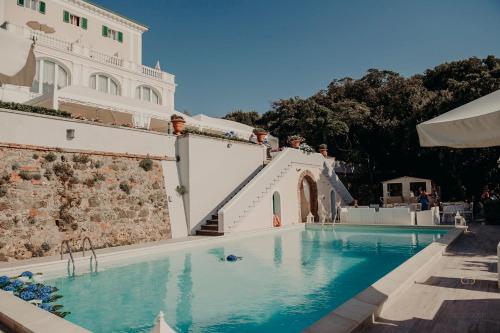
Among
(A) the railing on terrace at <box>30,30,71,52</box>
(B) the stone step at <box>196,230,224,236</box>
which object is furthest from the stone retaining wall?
(A) the railing on terrace at <box>30,30,71,52</box>

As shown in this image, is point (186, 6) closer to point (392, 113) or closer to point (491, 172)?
point (392, 113)

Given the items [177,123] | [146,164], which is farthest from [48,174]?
[177,123]

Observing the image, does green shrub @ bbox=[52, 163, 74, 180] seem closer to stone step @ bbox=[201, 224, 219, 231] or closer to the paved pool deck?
stone step @ bbox=[201, 224, 219, 231]

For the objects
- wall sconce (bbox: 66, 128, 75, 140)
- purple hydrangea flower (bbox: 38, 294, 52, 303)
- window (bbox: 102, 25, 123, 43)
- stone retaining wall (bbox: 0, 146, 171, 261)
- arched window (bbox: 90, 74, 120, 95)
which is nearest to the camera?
purple hydrangea flower (bbox: 38, 294, 52, 303)

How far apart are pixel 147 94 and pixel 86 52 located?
4697 millimetres

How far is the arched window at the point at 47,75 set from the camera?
58.5 ft

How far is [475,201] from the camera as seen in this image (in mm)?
21875

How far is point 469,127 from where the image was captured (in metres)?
3.45

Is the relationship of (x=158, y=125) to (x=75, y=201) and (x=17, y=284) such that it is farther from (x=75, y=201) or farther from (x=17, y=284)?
(x=17, y=284)

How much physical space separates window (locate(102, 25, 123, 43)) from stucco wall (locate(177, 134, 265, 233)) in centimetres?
1426

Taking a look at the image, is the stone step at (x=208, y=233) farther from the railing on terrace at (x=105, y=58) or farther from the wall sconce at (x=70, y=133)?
the railing on terrace at (x=105, y=58)

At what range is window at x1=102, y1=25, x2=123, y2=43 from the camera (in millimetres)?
23672

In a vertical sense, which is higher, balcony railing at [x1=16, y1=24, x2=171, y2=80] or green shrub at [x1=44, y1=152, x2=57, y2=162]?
balcony railing at [x1=16, y1=24, x2=171, y2=80]

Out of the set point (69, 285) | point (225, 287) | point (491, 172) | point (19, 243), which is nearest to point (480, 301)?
point (225, 287)
